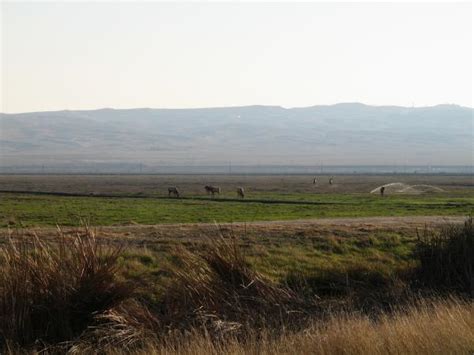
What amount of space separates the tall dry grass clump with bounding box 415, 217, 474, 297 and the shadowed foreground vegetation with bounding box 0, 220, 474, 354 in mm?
2414

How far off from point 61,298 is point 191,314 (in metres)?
2.24

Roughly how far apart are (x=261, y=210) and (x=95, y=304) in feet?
94.7

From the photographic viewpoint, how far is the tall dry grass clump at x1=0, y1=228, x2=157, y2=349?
42.3 feet

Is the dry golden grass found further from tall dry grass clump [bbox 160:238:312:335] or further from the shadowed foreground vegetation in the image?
tall dry grass clump [bbox 160:238:312:335]

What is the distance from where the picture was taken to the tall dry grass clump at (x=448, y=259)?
18453mm

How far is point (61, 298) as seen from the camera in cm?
1344

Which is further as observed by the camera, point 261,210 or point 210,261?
point 261,210

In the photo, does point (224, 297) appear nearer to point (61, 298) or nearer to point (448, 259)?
point (61, 298)

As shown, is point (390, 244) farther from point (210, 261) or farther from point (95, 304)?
point (95, 304)

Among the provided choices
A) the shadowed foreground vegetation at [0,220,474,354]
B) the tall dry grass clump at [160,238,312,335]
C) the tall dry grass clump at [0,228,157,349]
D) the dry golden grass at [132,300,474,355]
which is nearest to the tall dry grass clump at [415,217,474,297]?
the shadowed foreground vegetation at [0,220,474,354]

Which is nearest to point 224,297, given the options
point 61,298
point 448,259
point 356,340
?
point 61,298

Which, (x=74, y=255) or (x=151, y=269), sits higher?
(x=74, y=255)

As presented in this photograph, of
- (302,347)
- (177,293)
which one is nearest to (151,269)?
(177,293)

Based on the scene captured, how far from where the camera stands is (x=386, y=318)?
44.0ft
